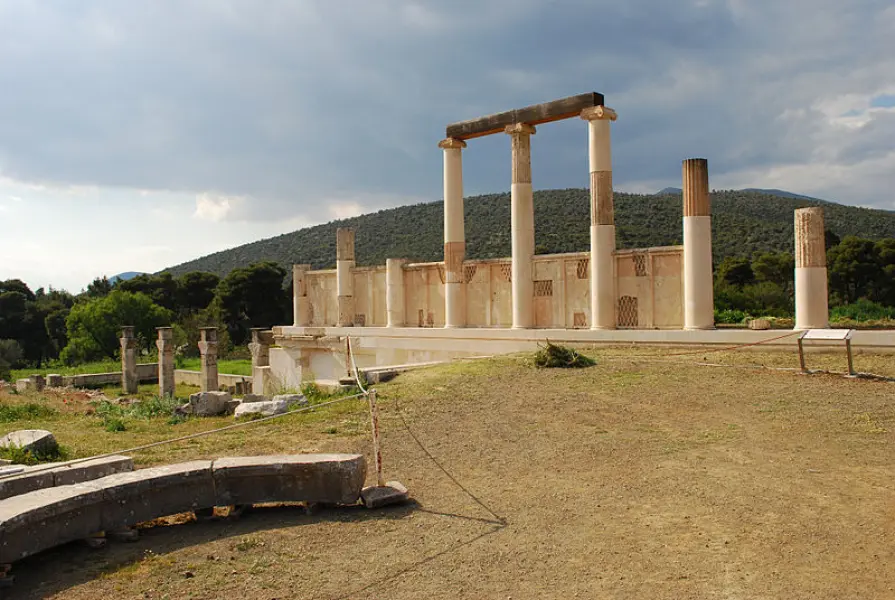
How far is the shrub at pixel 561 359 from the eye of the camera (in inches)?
544

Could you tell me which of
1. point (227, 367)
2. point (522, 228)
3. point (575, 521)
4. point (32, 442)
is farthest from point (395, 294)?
point (227, 367)

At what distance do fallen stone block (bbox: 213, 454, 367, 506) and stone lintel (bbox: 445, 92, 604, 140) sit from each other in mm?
13469

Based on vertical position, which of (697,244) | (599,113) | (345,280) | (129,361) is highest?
(599,113)

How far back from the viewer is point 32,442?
9.31 m

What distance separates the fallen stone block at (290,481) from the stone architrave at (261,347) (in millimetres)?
17918

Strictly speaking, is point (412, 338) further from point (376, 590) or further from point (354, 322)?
point (376, 590)

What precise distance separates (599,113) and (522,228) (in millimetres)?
3684

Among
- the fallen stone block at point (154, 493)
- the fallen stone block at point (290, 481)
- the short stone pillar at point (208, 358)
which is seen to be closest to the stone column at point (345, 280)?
the short stone pillar at point (208, 358)

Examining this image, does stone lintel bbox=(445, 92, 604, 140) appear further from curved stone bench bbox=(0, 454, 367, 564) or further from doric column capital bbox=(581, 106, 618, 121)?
curved stone bench bbox=(0, 454, 367, 564)

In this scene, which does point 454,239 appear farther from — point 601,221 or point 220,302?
point 220,302

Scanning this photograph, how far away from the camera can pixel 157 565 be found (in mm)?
5348

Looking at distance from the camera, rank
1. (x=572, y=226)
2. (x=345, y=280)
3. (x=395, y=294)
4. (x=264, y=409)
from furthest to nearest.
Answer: (x=572, y=226), (x=345, y=280), (x=395, y=294), (x=264, y=409)

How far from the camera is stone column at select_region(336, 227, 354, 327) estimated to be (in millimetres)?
22719

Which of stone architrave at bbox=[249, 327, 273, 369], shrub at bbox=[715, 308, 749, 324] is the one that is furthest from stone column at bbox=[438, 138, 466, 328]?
shrub at bbox=[715, 308, 749, 324]
